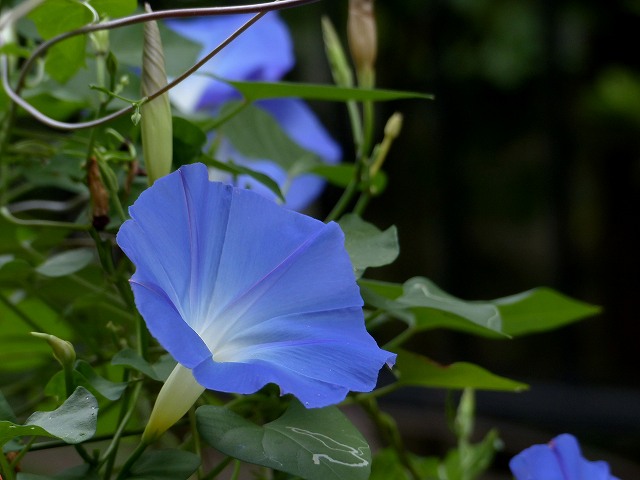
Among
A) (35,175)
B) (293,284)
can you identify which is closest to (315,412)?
(293,284)

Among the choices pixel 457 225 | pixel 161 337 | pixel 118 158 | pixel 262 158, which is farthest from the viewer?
pixel 457 225

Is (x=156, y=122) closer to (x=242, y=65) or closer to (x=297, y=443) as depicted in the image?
(x=297, y=443)

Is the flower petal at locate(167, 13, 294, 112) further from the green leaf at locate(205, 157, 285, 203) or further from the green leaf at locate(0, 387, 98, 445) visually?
the green leaf at locate(0, 387, 98, 445)

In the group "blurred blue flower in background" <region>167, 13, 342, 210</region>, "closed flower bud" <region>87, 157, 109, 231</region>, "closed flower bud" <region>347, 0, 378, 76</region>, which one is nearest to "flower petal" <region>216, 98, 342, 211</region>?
"blurred blue flower in background" <region>167, 13, 342, 210</region>

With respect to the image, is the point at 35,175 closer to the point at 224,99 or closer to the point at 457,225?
the point at 224,99

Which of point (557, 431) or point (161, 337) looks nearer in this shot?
point (161, 337)

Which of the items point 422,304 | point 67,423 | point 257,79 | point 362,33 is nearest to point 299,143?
point 257,79
